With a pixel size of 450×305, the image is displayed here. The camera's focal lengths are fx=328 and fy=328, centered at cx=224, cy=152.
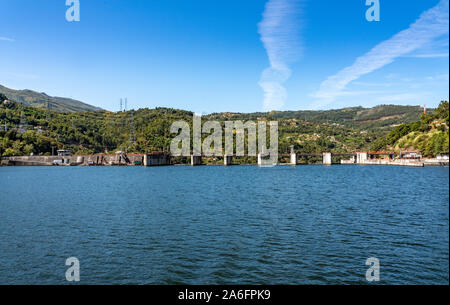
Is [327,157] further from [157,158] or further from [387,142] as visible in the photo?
[157,158]

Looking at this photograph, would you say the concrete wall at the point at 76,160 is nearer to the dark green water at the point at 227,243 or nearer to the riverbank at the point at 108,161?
the riverbank at the point at 108,161

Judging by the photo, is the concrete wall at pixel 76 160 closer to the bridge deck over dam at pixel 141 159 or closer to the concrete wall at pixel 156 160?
the bridge deck over dam at pixel 141 159

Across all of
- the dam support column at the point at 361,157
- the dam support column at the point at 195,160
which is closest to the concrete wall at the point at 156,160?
the dam support column at the point at 195,160

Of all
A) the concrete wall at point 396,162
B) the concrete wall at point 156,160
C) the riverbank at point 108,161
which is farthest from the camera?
the concrete wall at point 156,160

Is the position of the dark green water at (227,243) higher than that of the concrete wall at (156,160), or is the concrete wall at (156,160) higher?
the concrete wall at (156,160)

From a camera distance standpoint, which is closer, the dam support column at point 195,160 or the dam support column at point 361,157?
the dam support column at point 195,160

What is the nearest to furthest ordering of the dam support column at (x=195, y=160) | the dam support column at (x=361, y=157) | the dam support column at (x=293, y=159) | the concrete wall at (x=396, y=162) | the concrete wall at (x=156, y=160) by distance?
the concrete wall at (x=396, y=162) < the concrete wall at (x=156, y=160) < the dam support column at (x=195, y=160) < the dam support column at (x=293, y=159) < the dam support column at (x=361, y=157)

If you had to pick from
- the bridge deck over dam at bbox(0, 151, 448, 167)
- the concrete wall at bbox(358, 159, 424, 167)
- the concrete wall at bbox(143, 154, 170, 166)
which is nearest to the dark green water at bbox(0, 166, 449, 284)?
the concrete wall at bbox(358, 159, 424, 167)

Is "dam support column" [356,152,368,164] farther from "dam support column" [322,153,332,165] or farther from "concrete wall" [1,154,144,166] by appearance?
"concrete wall" [1,154,144,166]

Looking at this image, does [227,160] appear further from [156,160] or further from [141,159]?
[141,159]

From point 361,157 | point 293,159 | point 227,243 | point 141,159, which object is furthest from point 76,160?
point 227,243

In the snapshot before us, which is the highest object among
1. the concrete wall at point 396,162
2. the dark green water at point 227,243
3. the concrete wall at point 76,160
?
the concrete wall at point 76,160
